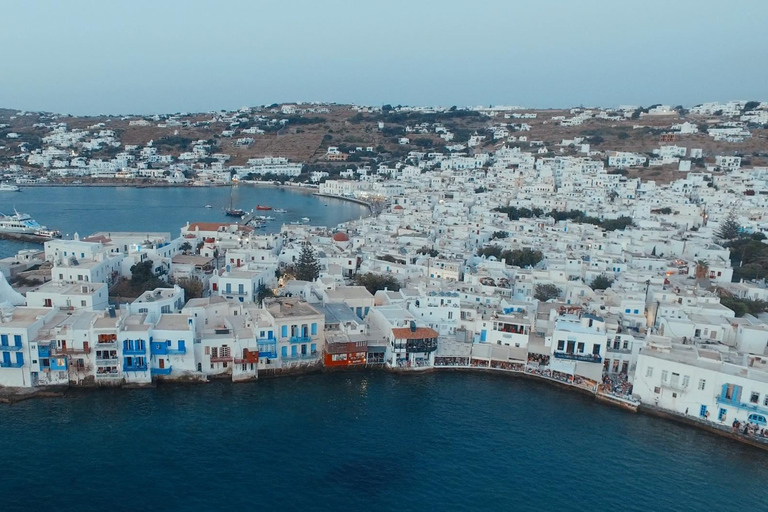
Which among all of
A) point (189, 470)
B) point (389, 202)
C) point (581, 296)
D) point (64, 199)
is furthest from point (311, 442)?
point (64, 199)

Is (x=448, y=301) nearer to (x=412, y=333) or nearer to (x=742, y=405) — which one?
(x=412, y=333)

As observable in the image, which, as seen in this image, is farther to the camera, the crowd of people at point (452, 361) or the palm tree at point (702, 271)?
the palm tree at point (702, 271)

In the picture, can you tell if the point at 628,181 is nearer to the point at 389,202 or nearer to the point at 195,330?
the point at 389,202

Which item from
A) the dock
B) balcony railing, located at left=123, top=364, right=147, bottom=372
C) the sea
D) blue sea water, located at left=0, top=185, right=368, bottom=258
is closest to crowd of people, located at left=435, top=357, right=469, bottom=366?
the sea

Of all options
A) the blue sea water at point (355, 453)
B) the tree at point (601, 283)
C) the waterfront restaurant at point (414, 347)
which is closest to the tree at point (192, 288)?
the blue sea water at point (355, 453)

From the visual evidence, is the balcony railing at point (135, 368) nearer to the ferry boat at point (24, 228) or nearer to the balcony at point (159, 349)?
the balcony at point (159, 349)

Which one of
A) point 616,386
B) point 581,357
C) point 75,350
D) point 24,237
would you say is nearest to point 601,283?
point 581,357

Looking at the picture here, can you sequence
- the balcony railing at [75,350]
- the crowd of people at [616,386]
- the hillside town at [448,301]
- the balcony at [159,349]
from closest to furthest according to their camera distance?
the balcony railing at [75,350] < the hillside town at [448,301] < the balcony at [159,349] < the crowd of people at [616,386]
